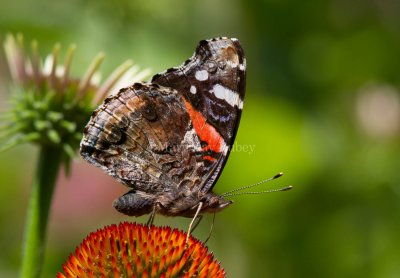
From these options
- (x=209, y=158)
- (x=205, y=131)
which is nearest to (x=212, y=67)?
(x=205, y=131)

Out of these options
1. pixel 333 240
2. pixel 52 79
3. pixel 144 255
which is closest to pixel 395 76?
pixel 333 240

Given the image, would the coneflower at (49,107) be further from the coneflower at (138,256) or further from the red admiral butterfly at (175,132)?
the coneflower at (138,256)

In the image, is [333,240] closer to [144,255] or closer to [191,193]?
[191,193]

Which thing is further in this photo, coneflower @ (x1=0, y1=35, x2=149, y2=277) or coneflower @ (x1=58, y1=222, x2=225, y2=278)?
coneflower @ (x1=0, y1=35, x2=149, y2=277)

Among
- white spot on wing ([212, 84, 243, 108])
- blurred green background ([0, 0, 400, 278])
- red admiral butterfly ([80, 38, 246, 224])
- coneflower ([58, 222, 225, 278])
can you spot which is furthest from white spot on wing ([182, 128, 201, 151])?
blurred green background ([0, 0, 400, 278])

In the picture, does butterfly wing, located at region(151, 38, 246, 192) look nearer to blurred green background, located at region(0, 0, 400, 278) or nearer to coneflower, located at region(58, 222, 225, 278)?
coneflower, located at region(58, 222, 225, 278)

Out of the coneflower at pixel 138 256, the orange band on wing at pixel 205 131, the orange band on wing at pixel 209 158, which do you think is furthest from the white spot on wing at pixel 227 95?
the coneflower at pixel 138 256

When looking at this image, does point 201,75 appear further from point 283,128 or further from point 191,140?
point 283,128
